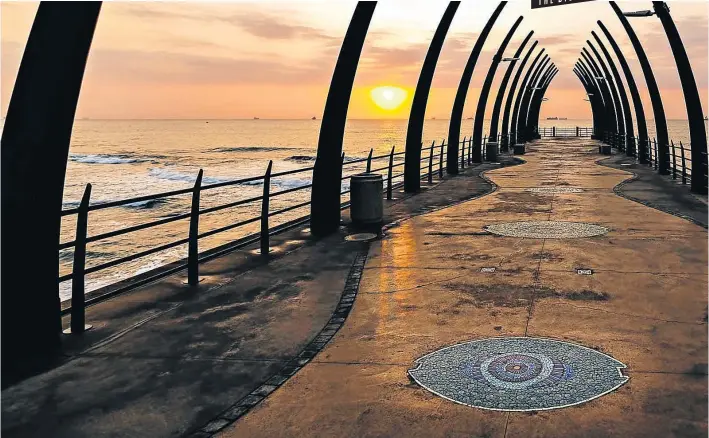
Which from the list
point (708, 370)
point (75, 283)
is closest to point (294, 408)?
point (75, 283)

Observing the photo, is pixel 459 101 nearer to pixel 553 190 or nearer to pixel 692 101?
pixel 553 190

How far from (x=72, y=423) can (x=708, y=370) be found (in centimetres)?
478

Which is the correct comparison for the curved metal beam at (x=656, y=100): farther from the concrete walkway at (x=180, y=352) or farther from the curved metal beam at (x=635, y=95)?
the concrete walkway at (x=180, y=352)

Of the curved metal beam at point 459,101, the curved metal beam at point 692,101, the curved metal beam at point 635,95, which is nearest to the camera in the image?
the curved metal beam at point 692,101

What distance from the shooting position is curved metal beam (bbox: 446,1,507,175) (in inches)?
939

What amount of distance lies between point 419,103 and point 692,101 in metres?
7.88

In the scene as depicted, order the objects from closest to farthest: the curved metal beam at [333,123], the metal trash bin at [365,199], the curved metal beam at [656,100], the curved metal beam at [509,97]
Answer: the curved metal beam at [333,123] → the metal trash bin at [365,199] → the curved metal beam at [656,100] → the curved metal beam at [509,97]

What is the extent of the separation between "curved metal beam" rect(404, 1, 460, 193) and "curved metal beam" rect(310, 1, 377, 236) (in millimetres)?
7055

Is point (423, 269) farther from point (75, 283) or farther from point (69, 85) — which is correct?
point (69, 85)

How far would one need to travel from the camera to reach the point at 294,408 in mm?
4254

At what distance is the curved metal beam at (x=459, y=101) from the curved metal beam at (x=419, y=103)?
4.72 metres

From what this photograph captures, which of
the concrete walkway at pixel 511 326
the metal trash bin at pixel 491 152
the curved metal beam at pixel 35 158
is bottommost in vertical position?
the concrete walkway at pixel 511 326

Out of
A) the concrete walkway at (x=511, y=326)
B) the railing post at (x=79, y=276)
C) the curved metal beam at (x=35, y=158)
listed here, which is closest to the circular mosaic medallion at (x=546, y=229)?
the concrete walkway at (x=511, y=326)

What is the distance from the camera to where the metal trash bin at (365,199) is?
11836 millimetres
